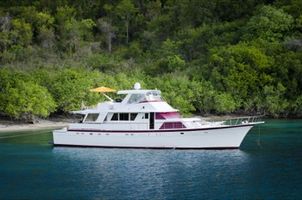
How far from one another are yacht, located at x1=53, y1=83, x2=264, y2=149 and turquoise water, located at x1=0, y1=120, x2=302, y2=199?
37.3 inches

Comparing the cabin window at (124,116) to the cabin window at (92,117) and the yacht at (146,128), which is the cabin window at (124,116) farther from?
the cabin window at (92,117)

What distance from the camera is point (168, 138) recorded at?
49875 mm

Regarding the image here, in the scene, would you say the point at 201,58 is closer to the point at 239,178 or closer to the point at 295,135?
the point at 295,135

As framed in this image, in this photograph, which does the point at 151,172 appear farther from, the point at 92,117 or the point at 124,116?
the point at 92,117

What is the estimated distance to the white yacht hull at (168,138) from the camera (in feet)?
161

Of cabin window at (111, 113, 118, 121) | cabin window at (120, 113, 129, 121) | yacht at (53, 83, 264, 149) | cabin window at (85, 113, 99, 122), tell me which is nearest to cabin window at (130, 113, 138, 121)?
yacht at (53, 83, 264, 149)

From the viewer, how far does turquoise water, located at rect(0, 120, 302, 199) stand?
34.5 metres

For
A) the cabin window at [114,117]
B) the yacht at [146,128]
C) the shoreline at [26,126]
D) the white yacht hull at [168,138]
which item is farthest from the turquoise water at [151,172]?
the shoreline at [26,126]

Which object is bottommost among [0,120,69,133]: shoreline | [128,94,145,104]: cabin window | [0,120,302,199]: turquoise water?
[0,120,69,133]: shoreline

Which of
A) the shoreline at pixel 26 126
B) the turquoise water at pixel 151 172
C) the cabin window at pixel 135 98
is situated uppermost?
the cabin window at pixel 135 98

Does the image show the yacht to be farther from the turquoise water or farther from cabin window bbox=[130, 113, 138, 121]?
the turquoise water

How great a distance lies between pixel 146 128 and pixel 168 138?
78.2 inches

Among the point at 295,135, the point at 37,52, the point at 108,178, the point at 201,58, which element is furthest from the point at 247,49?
the point at 108,178

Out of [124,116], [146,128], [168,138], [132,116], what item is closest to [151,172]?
[168,138]
